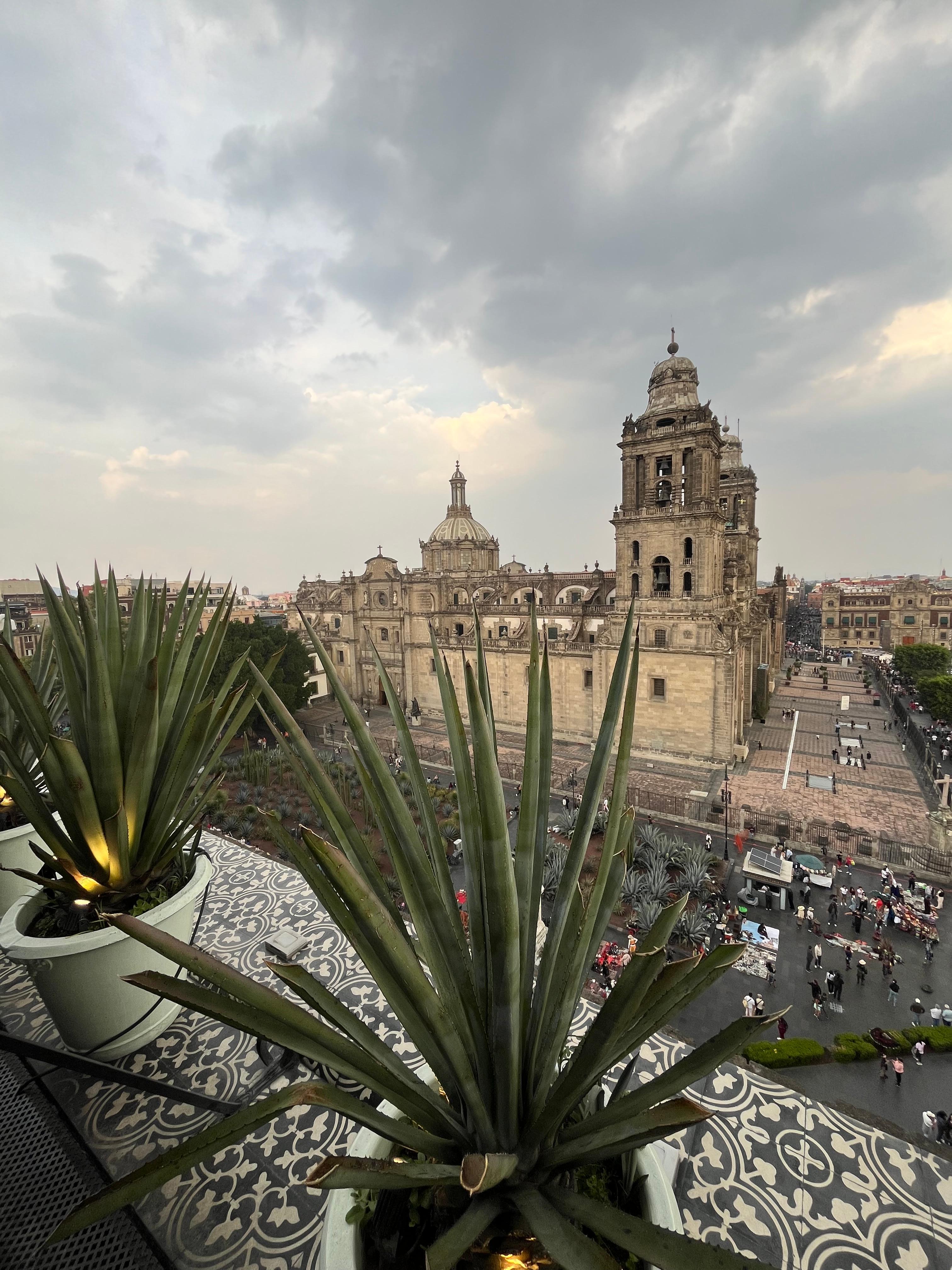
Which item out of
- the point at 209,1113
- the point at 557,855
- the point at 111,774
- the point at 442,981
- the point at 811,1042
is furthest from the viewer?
the point at 557,855

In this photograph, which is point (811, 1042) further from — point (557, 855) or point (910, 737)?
point (910, 737)

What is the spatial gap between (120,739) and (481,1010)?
87.0 inches

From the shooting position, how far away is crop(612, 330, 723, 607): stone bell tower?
19922 mm

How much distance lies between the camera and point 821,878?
12.7m

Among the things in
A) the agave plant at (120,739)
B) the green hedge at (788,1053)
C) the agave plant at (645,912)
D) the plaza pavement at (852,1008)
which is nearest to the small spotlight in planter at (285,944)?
the agave plant at (120,739)

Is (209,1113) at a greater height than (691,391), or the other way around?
(691,391)

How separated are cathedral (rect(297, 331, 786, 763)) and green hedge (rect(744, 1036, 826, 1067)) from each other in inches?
387

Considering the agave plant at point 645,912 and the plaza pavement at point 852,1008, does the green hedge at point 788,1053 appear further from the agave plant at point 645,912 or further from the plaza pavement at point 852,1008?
the agave plant at point 645,912

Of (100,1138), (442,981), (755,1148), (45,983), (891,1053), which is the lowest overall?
(891,1053)

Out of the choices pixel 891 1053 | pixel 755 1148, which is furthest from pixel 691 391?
pixel 755 1148

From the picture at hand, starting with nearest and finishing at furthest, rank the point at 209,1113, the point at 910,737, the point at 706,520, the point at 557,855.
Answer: the point at 209,1113
the point at 557,855
the point at 706,520
the point at 910,737

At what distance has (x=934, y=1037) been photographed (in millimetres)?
8133

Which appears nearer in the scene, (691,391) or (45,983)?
(45,983)

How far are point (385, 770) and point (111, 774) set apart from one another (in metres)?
1.74
